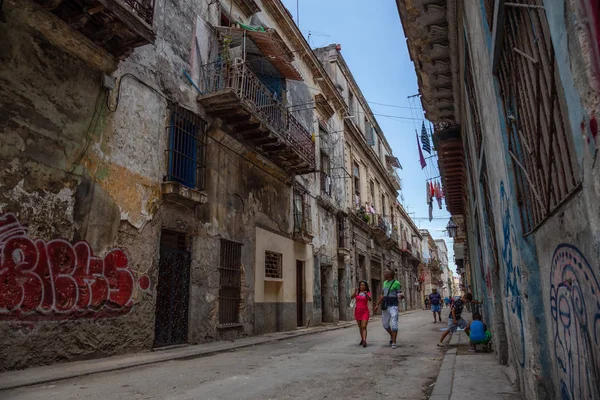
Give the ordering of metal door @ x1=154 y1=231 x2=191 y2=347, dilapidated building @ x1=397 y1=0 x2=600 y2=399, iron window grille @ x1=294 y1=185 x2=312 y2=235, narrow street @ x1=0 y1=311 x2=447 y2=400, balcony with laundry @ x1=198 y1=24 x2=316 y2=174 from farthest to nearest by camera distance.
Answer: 1. iron window grille @ x1=294 y1=185 x2=312 y2=235
2. balcony with laundry @ x1=198 y1=24 x2=316 y2=174
3. metal door @ x1=154 y1=231 x2=191 y2=347
4. narrow street @ x1=0 y1=311 x2=447 y2=400
5. dilapidated building @ x1=397 y1=0 x2=600 y2=399

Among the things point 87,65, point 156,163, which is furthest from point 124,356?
point 87,65

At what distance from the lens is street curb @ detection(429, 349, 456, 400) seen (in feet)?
13.8

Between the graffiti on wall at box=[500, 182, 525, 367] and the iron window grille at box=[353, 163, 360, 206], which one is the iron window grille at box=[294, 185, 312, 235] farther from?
the graffiti on wall at box=[500, 182, 525, 367]

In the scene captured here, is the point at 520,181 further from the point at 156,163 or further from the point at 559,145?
the point at 156,163

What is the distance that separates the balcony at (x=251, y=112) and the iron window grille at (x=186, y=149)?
0.77 m

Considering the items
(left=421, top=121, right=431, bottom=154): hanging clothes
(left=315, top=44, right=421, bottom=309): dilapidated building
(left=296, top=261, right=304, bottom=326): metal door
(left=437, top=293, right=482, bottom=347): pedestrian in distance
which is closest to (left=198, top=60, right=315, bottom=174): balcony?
(left=296, top=261, right=304, bottom=326): metal door

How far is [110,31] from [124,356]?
571 cm

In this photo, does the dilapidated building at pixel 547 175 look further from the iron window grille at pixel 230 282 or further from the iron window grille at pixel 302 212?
the iron window grille at pixel 302 212

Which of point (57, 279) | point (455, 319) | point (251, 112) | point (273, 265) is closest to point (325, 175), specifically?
point (273, 265)

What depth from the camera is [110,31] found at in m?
7.46

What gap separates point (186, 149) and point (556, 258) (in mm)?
8925

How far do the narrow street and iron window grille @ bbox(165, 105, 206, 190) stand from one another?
13.6ft

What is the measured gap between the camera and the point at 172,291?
924 centimetres

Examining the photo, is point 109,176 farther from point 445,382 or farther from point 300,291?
point 300,291
